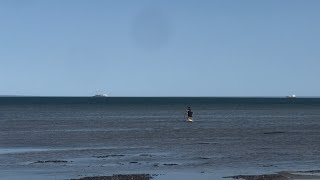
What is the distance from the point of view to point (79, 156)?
138 ft

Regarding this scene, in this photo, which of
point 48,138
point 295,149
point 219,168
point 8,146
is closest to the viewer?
point 219,168

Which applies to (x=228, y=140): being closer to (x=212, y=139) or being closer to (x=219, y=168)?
(x=212, y=139)

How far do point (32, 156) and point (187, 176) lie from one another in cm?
1389

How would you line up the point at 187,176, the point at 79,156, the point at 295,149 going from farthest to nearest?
1. the point at 295,149
2. the point at 79,156
3. the point at 187,176

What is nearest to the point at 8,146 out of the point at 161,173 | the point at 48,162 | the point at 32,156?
the point at 32,156

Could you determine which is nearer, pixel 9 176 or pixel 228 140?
pixel 9 176

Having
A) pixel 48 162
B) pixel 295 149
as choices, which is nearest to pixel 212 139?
pixel 295 149

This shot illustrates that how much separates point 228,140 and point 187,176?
2393cm

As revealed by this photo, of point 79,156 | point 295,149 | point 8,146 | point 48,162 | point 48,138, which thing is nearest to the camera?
point 48,162

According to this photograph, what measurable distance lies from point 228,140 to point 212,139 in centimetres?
186

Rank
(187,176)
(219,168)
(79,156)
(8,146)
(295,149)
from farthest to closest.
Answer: (8,146)
(295,149)
(79,156)
(219,168)
(187,176)

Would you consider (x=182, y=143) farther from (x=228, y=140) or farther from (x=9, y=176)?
(x=9, y=176)

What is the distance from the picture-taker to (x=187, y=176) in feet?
105

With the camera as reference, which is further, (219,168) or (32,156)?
(32,156)
